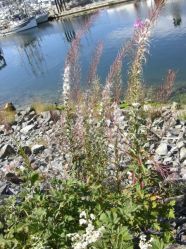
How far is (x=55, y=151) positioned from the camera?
32.4 feet

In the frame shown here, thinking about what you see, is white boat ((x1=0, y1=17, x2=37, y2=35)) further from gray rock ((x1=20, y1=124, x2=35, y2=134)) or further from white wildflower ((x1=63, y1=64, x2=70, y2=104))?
white wildflower ((x1=63, y1=64, x2=70, y2=104))

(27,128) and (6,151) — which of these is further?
(27,128)

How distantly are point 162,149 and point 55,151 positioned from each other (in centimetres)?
Result: 260

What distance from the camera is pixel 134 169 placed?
493 cm

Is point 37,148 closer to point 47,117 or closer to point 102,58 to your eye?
point 47,117

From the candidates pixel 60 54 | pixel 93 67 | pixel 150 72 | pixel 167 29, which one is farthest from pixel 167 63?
pixel 93 67

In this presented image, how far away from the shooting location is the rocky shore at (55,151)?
6.12 metres

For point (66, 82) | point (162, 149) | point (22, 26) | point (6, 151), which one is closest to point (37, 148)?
point (6, 151)

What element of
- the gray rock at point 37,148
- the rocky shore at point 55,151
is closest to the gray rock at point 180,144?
the rocky shore at point 55,151

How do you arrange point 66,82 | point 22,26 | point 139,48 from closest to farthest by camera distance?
point 139,48
point 66,82
point 22,26

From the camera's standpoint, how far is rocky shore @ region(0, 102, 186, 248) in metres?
6.12

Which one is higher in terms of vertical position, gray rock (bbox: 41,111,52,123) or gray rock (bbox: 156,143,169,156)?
gray rock (bbox: 156,143,169,156)

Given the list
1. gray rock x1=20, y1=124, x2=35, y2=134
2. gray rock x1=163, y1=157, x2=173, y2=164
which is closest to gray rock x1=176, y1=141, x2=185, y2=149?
gray rock x1=163, y1=157, x2=173, y2=164

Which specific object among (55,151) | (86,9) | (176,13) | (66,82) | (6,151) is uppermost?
(66,82)
